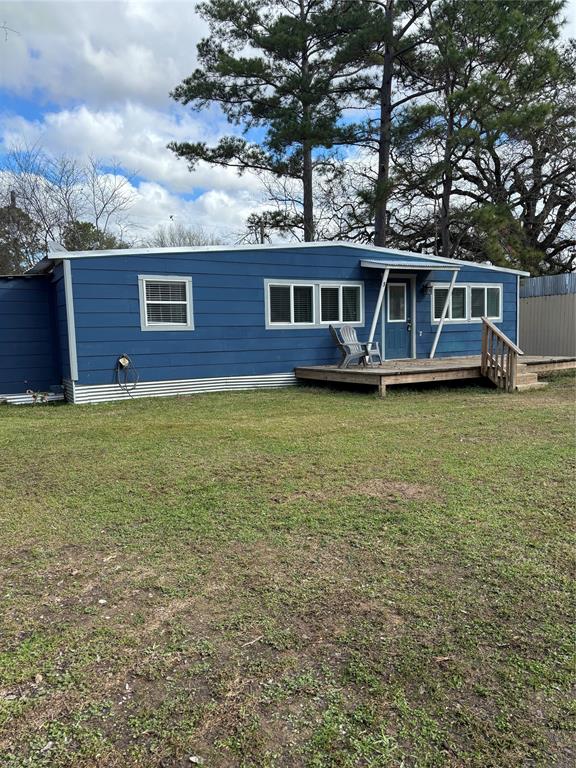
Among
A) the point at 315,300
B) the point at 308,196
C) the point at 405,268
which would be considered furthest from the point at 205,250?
the point at 308,196

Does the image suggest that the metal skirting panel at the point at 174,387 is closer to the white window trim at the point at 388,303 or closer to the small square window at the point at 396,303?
the white window trim at the point at 388,303

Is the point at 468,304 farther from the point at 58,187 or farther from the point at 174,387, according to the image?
the point at 58,187

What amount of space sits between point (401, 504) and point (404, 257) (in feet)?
28.3

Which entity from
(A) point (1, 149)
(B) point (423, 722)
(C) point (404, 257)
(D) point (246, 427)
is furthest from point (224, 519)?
(A) point (1, 149)

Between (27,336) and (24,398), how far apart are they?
1.06m

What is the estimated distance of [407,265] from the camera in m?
10.6

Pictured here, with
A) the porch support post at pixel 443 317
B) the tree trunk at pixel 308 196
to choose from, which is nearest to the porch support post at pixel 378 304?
the porch support post at pixel 443 317

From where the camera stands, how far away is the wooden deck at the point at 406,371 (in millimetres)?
8734

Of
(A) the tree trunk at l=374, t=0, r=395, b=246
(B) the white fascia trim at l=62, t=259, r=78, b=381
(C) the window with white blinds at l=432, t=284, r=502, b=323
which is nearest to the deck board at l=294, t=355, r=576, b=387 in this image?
(C) the window with white blinds at l=432, t=284, r=502, b=323

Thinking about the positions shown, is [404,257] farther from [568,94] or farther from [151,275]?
[568,94]

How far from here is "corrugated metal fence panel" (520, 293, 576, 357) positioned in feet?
46.5

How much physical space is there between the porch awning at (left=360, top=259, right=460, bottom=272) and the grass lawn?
625 centimetres

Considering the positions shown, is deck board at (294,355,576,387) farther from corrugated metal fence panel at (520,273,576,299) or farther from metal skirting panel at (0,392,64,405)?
corrugated metal fence panel at (520,273,576,299)

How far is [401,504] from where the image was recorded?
349cm
